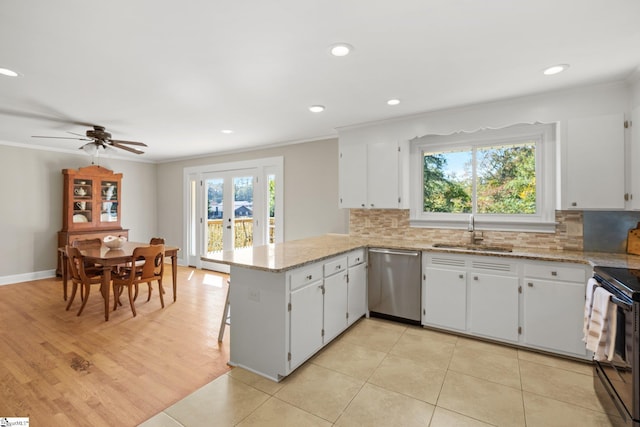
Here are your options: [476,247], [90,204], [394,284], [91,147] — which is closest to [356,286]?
[394,284]

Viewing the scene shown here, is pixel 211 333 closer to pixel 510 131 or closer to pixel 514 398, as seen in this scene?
pixel 514 398

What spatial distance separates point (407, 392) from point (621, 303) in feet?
4.47

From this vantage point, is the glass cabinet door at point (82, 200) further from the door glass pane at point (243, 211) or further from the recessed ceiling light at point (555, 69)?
the recessed ceiling light at point (555, 69)

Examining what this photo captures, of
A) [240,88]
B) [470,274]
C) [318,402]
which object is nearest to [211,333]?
[318,402]

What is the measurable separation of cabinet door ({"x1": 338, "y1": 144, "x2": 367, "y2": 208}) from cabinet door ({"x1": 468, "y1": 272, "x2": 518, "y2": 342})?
155cm

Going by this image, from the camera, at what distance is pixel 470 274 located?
2881 mm

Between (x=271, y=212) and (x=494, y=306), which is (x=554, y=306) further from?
(x=271, y=212)

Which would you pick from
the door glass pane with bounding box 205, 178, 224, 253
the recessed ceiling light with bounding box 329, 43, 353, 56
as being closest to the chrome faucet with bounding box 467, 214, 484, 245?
the recessed ceiling light with bounding box 329, 43, 353, 56

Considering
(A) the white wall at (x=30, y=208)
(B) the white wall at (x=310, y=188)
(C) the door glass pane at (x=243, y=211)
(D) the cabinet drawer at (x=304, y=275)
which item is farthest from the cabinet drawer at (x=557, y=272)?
(A) the white wall at (x=30, y=208)

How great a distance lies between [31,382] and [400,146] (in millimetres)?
3943

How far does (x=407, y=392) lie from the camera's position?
2.10m

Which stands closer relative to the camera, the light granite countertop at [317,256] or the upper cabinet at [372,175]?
the light granite countertop at [317,256]

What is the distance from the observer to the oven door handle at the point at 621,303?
155 cm

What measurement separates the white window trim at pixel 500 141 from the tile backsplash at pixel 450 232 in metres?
0.06
